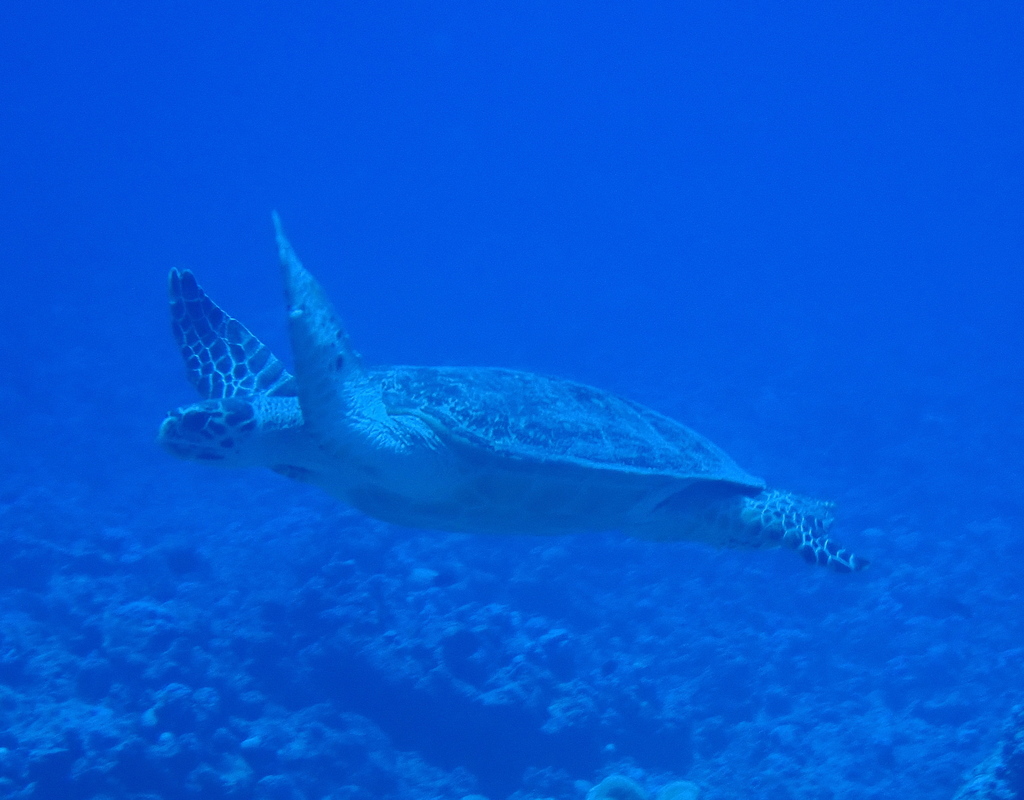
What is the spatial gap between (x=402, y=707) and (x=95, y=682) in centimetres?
349

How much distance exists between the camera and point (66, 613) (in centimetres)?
992

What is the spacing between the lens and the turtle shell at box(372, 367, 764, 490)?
4.02 meters

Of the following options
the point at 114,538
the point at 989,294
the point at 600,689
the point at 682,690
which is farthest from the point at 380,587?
the point at 989,294

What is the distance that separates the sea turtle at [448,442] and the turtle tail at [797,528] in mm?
10

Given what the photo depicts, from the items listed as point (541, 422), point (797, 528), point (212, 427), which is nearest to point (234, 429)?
point (212, 427)

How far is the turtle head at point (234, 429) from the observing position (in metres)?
3.78

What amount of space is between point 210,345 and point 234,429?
3.54 ft

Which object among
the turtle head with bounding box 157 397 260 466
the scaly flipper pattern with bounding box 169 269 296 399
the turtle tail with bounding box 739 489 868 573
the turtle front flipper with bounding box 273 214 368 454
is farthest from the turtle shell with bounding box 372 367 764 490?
the scaly flipper pattern with bounding box 169 269 296 399

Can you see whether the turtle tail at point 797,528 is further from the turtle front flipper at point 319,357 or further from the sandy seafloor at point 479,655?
the sandy seafloor at point 479,655

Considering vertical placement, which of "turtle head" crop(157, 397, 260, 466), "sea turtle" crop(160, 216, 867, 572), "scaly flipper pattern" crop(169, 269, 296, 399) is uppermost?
"scaly flipper pattern" crop(169, 269, 296, 399)

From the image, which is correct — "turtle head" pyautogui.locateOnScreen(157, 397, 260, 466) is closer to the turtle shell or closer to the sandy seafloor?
the turtle shell

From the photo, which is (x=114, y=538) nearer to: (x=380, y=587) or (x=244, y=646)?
(x=244, y=646)

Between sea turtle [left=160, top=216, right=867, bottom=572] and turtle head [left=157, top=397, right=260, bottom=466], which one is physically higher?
sea turtle [left=160, top=216, right=867, bottom=572]

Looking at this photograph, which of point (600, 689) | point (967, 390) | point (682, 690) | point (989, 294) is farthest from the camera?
point (989, 294)
